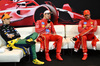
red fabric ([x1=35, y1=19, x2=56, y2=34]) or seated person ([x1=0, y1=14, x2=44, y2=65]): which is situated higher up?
red fabric ([x1=35, y1=19, x2=56, y2=34])

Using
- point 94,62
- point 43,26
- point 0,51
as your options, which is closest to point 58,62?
point 94,62

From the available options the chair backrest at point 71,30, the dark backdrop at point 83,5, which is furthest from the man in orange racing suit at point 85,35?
the dark backdrop at point 83,5

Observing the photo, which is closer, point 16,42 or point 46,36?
point 16,42

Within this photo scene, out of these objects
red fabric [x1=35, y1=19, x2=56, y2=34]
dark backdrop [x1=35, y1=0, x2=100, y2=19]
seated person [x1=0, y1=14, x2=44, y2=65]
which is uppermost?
dark backdrop [x1=35, y1=0, x2=100, y2=19]

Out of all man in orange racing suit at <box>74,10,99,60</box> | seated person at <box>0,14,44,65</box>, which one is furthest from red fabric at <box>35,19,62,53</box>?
man in orange racing suit at <box>74,10,99,60</box>

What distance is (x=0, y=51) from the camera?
93.0 inches

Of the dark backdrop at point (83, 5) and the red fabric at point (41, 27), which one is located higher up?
the dark backdrop at point (83, 5)

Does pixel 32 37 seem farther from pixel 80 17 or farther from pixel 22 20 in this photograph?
pixel 80 17

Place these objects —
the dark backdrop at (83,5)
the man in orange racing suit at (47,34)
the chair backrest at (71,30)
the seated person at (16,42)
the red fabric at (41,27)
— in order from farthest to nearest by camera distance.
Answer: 1. the dark backdrop at (83,5)
2. the chair backrest at (71,30)
3. the red fabric at (41,27)
4. the man in orange racing suit at (47,34)
5. the seated person at (16,42)

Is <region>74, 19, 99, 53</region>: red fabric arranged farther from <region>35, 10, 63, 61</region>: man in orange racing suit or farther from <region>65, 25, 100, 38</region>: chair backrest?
<region>35, 10, 63, 61</region>: man in orange racing suit

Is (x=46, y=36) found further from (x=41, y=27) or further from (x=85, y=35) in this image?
(x=85, y=35)

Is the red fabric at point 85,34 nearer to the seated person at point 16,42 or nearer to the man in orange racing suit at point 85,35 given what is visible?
the man in orange racing suit at point 85,35

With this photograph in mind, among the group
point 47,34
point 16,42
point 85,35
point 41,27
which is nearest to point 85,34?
point 85,35

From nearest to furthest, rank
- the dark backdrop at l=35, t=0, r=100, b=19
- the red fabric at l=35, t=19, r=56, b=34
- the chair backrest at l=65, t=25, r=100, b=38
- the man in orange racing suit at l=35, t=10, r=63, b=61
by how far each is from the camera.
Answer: the man in orange racing suit at l=35, t=10, r=63, b=61, the red fabric at l=35, t=19, r=56, b=34, the chair backrest at l=65, t=25, r=100, b=38, the dark backdrop at l=35, t=0, r=100, b=19
